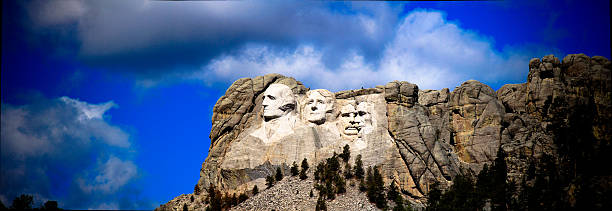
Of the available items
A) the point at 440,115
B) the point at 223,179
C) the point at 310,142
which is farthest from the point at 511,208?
the point at 223,179

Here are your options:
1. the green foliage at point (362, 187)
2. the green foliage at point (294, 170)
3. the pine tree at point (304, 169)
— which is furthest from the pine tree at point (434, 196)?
the green foliage at point (294, 170)

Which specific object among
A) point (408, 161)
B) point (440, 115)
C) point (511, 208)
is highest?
point (440, 115)

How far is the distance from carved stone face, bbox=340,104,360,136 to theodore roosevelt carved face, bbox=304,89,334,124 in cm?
153

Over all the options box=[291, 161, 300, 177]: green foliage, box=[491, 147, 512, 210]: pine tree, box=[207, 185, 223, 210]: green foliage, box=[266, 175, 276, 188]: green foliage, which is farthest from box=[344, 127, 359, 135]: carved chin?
box=[491, 147, 512, 210]: pine tree

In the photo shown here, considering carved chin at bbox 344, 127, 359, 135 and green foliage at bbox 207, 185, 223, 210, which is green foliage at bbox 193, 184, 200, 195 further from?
carved chin at bbox 344, 127, 359, 135

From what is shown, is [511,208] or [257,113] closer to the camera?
[511,208]

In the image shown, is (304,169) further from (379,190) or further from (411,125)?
(411,125)

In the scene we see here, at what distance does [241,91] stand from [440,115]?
21918 mm

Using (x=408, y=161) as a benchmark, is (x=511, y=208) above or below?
below

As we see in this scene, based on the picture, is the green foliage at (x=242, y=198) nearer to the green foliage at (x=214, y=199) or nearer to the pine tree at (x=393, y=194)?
the green foliage at (x=214, y=199)

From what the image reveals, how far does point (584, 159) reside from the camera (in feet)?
232

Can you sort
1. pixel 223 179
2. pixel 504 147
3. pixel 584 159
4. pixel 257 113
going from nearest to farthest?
1. pixel 584 159
2. pixel 504 147
3. pixel 223 179
4. pixel 257 113

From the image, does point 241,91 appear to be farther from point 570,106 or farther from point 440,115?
point 570,106

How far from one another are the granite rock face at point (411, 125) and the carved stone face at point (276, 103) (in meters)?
0.11
